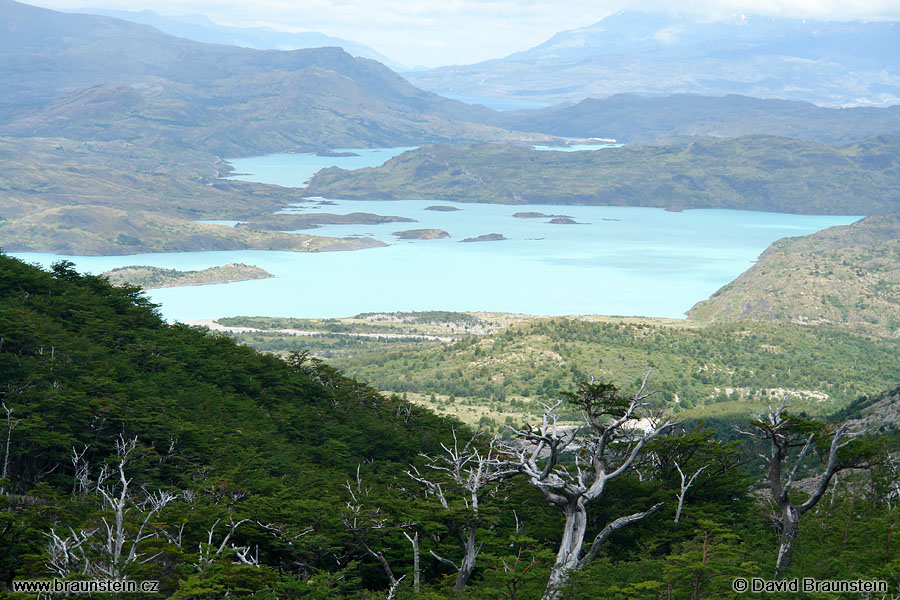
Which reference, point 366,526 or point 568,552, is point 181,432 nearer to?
point 366,526

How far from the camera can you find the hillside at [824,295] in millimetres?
161750

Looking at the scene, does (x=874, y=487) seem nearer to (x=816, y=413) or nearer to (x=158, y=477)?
(x=158, y=477)

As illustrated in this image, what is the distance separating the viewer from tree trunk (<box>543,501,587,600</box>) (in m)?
23.8

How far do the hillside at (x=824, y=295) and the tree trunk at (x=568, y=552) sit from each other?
137026mm

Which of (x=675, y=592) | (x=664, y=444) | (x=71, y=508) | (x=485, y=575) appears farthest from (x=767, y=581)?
(x=71, y=508)

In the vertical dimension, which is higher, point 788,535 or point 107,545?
point 788,535

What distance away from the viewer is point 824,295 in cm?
17012

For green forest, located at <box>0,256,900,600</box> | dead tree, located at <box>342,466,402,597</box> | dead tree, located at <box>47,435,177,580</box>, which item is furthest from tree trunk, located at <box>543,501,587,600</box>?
dead tree, located at <box>47,435,177,580</box>

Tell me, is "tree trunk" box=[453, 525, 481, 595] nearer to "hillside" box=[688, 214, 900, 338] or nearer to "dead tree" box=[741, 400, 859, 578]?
"dead tree" box=[741, 400, 859, 578]

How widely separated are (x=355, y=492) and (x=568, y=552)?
35.5 ft

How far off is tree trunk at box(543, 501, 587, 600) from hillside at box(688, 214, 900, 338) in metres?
137

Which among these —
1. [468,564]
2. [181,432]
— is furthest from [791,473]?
[181,432]

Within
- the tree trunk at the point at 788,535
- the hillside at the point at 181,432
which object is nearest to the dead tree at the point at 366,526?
the hillside at the point at 181,432

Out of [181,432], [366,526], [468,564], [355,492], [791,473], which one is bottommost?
[355,492]
